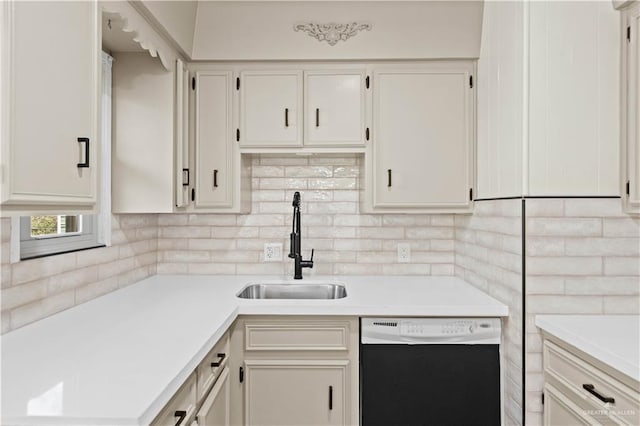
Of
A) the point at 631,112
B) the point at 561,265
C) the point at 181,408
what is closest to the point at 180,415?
the point at 181,408

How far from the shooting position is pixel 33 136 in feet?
3.86

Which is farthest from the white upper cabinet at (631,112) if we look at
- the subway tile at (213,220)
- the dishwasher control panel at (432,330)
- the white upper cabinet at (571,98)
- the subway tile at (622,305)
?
the subway tile at (213,220)

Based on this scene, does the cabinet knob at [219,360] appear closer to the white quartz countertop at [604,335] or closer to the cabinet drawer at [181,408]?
the cabinet drawer at [181,408]

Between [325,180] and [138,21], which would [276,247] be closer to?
[325,180]

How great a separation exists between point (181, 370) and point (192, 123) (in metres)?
1.65

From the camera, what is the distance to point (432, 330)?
2029mm

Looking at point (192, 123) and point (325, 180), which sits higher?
point (192, 123)

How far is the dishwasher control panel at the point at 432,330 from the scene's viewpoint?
201cm

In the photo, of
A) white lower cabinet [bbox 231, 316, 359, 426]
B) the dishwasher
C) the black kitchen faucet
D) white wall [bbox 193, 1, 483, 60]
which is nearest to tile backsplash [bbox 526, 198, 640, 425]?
the dishwasher

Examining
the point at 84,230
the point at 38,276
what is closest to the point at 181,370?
the point at 38,276

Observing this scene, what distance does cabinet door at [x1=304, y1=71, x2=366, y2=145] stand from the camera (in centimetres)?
247

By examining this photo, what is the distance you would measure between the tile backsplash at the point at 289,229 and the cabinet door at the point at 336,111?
342 mm

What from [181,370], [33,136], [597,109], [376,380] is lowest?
[376,380]

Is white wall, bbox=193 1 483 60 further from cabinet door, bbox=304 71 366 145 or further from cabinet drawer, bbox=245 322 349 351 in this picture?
cabinet drawer, bbox=245 322 349 351
